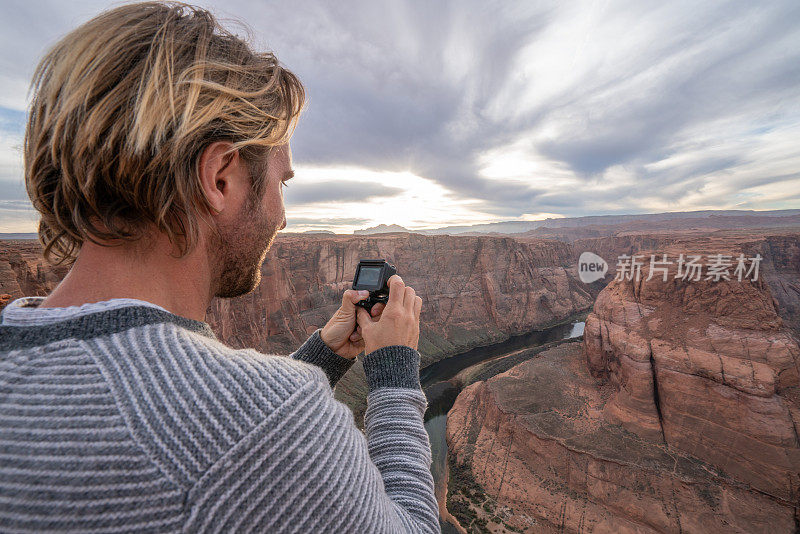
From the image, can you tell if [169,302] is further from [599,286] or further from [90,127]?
[599,286]

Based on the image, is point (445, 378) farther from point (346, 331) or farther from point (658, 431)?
point (346, 331)

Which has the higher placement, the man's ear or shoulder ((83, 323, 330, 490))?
the man's ear

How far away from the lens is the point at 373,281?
2000mm

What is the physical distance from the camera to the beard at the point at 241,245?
1.20 meters

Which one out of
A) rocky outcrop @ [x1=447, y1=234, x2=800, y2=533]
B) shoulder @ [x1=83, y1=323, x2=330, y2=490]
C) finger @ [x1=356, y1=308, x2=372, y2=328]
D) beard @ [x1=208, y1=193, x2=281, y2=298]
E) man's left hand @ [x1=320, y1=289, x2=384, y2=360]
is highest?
beard @ [x1=208, y1=193, x2=281, y2=298]

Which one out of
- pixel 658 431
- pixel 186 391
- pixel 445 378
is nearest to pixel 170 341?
pixel 186 391

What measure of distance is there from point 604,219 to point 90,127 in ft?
716

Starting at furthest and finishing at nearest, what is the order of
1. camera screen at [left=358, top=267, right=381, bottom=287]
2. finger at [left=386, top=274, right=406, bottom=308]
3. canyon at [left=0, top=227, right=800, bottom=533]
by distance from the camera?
canyon at [left=0, top=227, right=800, bottom=533]
camera screen at [left=358, top=267, right=381, bottom=287]
finger at [left=386, top=274, right=406, bottom=308]

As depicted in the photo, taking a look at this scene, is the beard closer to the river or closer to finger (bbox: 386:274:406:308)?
finger (bbox: 386:274:406:308)

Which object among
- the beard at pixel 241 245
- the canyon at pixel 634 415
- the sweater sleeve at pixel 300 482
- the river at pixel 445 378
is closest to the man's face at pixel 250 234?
the beard at pixel 241 245

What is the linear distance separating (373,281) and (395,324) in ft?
1.74

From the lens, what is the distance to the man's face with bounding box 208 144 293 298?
3.99 ft

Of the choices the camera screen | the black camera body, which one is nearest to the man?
the black camera body

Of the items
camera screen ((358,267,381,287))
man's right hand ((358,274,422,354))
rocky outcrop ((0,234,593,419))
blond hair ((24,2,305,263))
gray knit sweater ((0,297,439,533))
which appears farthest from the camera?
rocky outcrop ((0,234,593,419))
